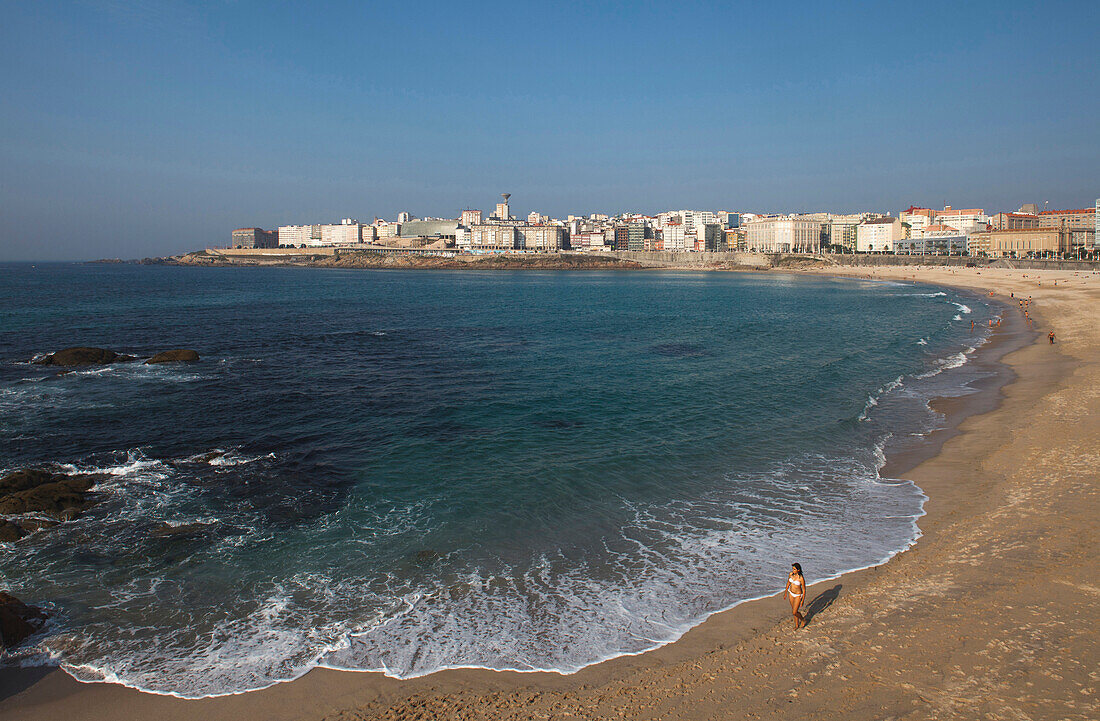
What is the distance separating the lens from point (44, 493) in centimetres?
1097

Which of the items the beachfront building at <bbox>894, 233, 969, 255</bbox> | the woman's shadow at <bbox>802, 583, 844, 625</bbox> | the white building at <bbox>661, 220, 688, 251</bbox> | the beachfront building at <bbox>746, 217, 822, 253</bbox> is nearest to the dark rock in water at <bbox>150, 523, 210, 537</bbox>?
the woman's shadow at <bbox>802, 583, 844, 625</bbox>

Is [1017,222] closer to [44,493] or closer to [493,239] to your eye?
[493,239]

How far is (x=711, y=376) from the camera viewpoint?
22891 mm

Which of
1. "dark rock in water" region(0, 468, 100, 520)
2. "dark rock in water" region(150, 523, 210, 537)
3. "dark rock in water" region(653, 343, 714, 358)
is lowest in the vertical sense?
"dark rock in water" region(150, 523, 210, 537)

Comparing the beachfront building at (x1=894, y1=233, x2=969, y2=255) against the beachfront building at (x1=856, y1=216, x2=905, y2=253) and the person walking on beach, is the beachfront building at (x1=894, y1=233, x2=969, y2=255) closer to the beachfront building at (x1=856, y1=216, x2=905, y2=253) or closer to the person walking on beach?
the beachfront building at (x1=856, y1=216, x2=905, y2=253)

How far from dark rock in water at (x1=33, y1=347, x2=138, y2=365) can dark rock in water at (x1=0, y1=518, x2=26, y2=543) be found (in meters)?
16.7

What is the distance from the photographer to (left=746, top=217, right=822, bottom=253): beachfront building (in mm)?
152625

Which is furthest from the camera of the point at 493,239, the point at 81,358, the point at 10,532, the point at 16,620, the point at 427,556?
the point at 493,239

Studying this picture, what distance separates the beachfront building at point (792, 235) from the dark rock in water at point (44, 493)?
152430 mm

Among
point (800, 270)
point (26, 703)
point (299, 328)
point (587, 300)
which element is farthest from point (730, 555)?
point (800, 270)

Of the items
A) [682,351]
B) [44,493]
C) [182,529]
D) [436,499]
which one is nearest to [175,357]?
[44,493]

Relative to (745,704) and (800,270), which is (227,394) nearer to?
(745,704)

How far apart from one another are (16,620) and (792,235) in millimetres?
162551

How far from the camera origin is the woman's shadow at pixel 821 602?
→ 7583mm
